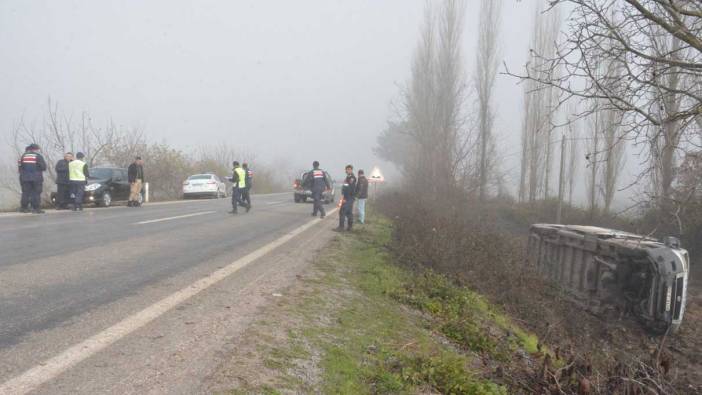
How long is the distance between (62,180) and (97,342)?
1408 centimetres

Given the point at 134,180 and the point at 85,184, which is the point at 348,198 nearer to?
the point at 85,184

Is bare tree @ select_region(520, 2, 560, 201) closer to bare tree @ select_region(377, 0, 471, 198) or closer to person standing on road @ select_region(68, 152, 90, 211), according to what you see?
bare tree @ select_region(377, 0, 471, 198)

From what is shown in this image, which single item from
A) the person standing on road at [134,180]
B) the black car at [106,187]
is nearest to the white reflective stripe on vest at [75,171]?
the black car at [106,187]

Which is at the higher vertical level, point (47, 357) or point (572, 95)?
point (572, 95)

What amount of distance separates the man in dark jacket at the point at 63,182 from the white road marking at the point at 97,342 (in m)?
11.9

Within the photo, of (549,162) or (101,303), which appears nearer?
(101,303)

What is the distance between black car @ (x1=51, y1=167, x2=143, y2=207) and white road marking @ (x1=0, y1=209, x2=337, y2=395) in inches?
516

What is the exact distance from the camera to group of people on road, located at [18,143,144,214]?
13.3m

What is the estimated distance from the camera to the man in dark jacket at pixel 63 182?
15.1m

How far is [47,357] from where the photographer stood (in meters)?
3.06

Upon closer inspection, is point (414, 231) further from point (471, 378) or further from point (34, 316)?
point (34, 316)

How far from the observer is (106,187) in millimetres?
17469

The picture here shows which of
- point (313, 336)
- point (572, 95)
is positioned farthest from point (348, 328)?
point (572, 95)

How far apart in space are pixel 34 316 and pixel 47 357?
1.02 metres
